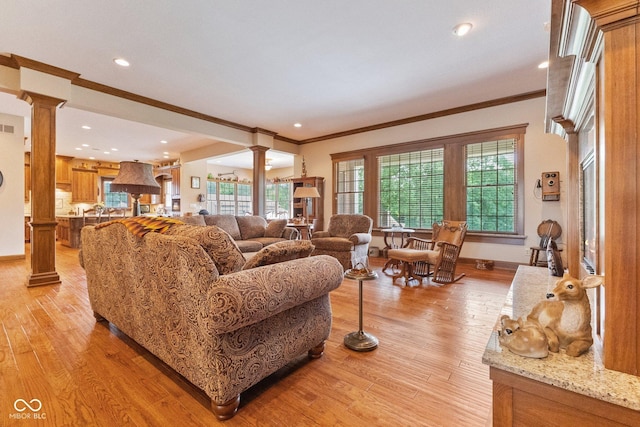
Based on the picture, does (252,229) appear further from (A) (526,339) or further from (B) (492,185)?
(A) (526,339)

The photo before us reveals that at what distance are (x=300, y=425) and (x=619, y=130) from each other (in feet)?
5.48

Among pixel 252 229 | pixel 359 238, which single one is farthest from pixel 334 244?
pixel 252 229

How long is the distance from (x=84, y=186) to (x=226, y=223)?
743 centimetres

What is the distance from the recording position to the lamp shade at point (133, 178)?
2.54 metres

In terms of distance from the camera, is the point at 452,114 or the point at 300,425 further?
the point at 452,114

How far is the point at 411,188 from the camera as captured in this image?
5.63m

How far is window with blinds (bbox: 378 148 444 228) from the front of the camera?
5.31 metres

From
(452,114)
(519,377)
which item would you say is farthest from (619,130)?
(452,114)

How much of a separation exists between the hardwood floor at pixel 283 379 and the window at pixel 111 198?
8.33m

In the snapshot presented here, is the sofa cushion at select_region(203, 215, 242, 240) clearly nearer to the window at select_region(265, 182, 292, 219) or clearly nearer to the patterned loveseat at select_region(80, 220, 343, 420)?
the patterned loveseat at select_region(80, 220, 343, 420)

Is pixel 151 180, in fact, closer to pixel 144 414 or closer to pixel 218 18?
pixel 218 18

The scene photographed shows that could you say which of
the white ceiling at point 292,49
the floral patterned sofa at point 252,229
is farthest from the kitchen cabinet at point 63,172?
the floral patterned sofa at point 252,229

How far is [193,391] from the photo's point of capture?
1565 millimetres

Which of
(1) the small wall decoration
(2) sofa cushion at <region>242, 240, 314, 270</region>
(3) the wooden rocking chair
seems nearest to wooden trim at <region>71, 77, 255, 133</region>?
(1) the small wall decoration
